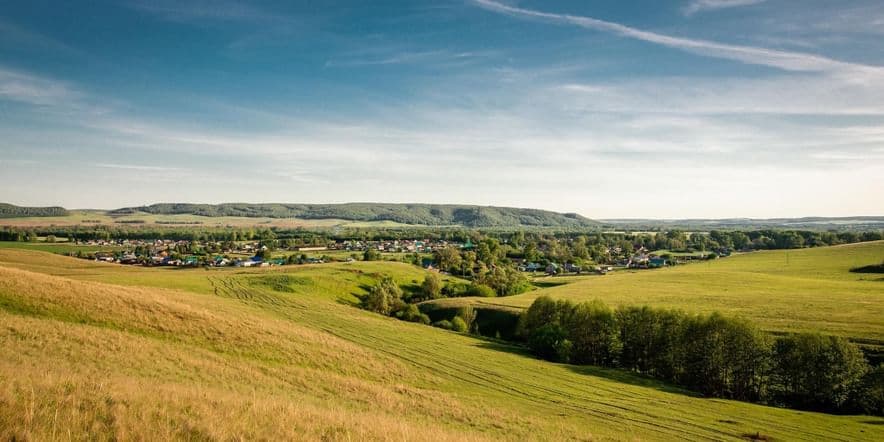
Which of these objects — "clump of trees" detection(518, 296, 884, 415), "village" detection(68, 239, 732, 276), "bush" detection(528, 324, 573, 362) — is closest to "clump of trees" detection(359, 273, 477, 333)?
"bush" detection(528, 324, 573, 362)

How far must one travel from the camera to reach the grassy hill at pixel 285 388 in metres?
9.24

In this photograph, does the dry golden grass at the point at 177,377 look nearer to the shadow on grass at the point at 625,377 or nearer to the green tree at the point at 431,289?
the shadow on grass at the point at 625,377

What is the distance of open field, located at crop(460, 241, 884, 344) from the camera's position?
54.8 meters

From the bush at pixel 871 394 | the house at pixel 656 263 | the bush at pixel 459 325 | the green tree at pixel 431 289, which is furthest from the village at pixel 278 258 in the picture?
the bush at pixel 871 394

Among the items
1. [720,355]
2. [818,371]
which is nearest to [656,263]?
[720,355]

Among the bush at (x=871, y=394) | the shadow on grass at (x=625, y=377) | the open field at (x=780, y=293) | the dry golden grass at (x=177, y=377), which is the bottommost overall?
the shadow on grass at (x=625, y=377)

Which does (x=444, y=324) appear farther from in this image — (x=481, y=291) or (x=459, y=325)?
(x=481, y=291)

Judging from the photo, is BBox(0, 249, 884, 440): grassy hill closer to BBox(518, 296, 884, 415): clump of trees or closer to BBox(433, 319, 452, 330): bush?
BBox(518, 296, 884, 415): clump of trees

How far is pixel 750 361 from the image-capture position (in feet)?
151

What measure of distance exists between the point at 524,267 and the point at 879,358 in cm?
11991

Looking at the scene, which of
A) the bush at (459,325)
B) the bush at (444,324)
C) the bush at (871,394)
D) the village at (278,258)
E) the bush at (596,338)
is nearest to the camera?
the bush at (871,394)

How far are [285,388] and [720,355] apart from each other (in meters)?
44.7

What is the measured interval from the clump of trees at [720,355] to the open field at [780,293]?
8.36 m

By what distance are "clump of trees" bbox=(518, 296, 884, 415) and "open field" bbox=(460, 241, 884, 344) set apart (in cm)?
836
